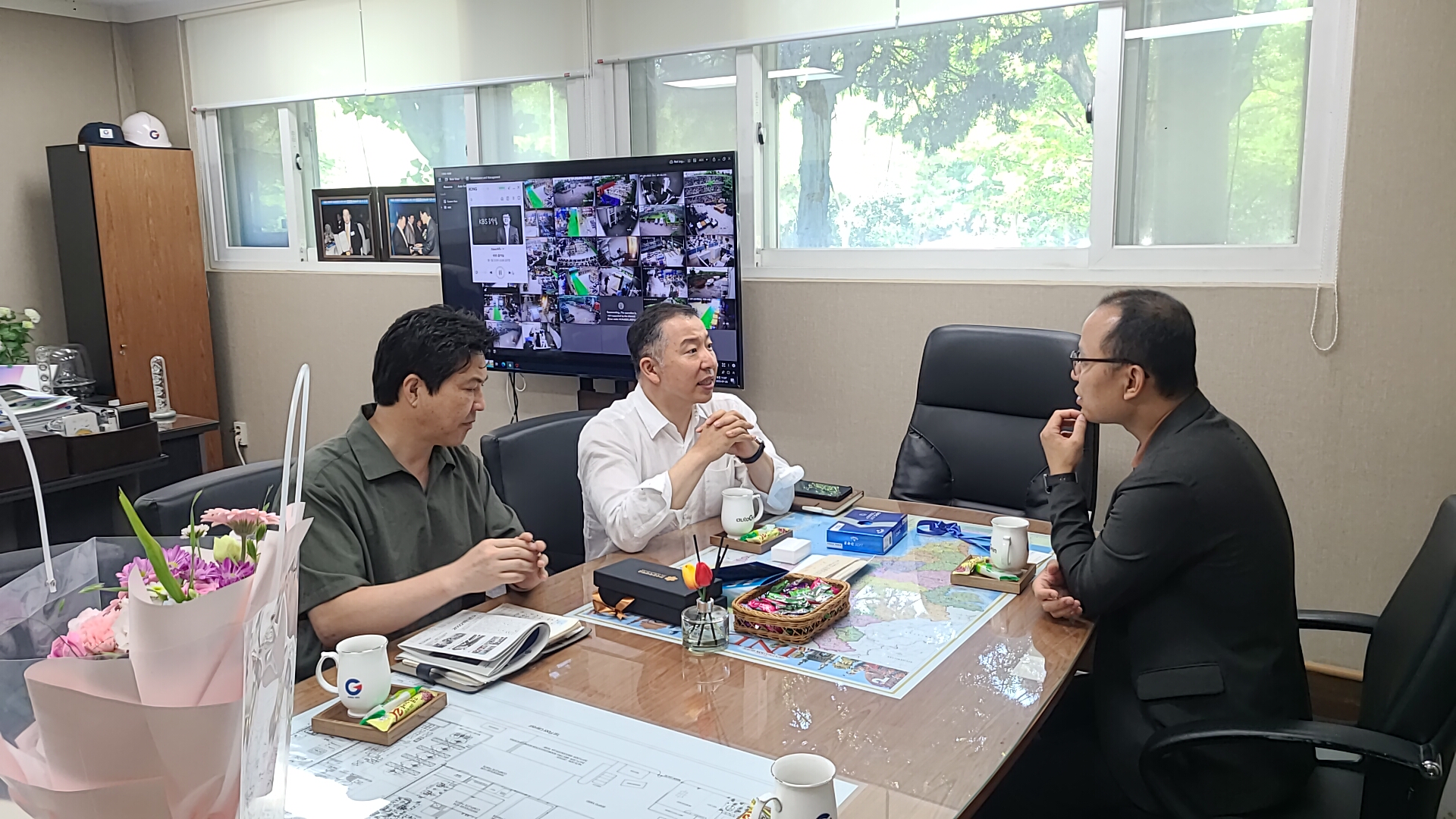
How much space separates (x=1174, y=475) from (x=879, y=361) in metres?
1.88

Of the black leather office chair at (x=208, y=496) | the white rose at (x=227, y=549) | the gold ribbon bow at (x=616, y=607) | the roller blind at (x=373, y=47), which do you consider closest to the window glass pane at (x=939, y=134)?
Result: the roller blind at (x=373, y=47)

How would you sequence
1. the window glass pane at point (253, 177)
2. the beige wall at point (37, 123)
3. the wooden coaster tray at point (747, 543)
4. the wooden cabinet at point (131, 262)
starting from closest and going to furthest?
A: 1. the wooden coaster tray at point (747, 543)
2. the wooden cabinet at point (131, 262)
3. the beige wall at point (37, 123)
4. the window glass pane at point (253, 177)

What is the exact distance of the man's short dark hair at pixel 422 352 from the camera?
1886mm

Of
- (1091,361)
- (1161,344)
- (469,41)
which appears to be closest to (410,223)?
(469,41)

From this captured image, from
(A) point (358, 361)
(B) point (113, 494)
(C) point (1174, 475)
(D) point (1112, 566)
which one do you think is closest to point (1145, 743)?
(D) point (1112, 566)

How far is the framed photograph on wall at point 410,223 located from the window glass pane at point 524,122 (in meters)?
0.37

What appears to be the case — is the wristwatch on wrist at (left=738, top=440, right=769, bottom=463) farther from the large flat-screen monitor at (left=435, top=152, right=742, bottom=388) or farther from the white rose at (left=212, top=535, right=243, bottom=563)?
the white rose at (left=212, top=535, right=243, bottom=563)

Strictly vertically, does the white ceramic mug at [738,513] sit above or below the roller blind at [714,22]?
below

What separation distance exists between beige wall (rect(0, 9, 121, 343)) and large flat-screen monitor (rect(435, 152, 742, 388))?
2.59m

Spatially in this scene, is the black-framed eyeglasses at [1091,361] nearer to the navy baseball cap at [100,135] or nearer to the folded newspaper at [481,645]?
the folded newspaper at [481,645]

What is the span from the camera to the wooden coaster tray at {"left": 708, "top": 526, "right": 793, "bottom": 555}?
2.16 metres

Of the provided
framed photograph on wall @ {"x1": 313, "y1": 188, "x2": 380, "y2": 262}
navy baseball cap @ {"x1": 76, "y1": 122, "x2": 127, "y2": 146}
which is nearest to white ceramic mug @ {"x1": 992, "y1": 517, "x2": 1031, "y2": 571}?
framed photograph on wall @ {"x1": 313, "y1": 188, "x2": 380, "y2": 262}

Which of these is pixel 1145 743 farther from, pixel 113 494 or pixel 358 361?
pixel 358 361

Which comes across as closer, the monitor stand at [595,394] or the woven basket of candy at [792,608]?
the woven basket of candy at [792,608]
